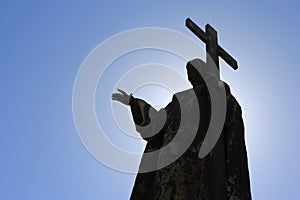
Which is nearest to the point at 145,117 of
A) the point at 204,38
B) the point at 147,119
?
the point at 147,119

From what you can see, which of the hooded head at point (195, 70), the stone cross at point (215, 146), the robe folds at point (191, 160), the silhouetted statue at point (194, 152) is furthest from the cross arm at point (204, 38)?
the robe folds at point (191, 160)

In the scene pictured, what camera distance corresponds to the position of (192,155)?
6.70 m

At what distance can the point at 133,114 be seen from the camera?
7.48 m

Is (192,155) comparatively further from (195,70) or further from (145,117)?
(195,70)

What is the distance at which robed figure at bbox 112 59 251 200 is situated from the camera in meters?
6.37

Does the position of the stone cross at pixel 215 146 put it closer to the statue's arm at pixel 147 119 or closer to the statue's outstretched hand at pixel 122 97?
the statue's arm at pixel 147 119

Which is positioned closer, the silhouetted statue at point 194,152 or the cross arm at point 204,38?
the silhouetted statue at point 194,152

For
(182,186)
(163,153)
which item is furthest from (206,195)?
(163,153)

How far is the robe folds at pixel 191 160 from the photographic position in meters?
6.36

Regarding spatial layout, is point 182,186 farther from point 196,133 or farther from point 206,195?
point 196,133

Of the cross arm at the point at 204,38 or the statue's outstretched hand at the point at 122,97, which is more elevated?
the cross arm at the point at 204,38

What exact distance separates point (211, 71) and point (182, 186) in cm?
204

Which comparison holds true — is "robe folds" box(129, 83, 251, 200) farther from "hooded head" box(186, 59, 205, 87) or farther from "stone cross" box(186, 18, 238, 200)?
"hooded head" box(186, 59, 205, 87)

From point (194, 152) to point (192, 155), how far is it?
0.05 metres
